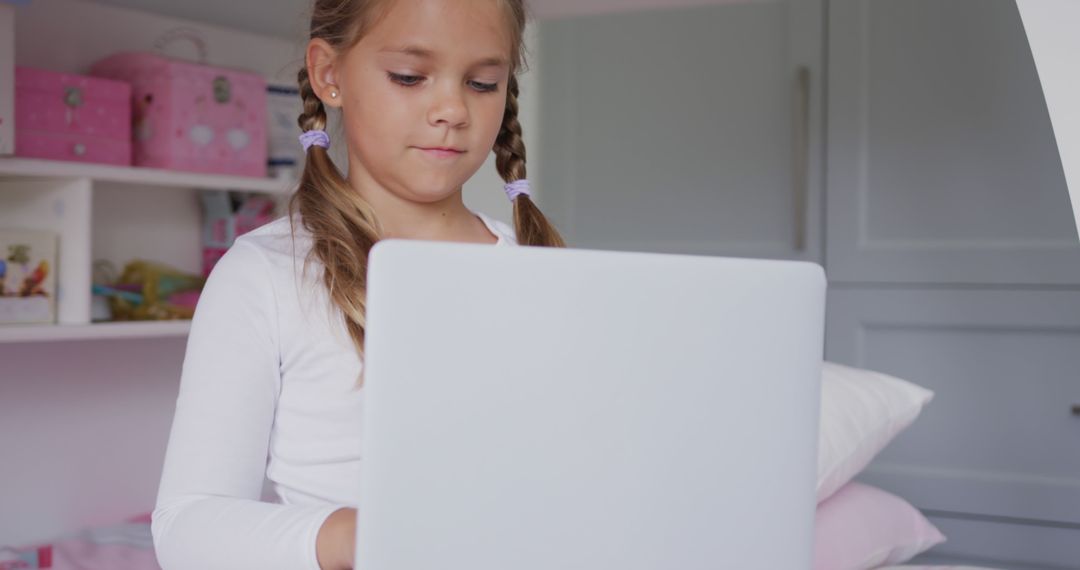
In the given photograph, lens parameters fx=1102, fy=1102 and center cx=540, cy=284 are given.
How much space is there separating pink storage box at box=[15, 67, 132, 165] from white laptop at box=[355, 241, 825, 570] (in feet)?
4.20

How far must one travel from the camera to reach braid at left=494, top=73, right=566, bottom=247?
1.07 metres

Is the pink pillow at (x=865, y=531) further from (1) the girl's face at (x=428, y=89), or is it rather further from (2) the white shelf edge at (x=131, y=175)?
(2) the white shelf edge at (x=131, y=175)

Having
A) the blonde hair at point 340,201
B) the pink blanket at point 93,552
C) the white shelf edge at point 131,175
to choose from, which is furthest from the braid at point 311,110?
the pink blanket at point 93,552

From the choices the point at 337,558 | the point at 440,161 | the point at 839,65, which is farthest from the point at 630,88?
the point at 337,558

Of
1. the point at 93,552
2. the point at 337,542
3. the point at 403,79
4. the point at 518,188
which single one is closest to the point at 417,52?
the point at 403,79

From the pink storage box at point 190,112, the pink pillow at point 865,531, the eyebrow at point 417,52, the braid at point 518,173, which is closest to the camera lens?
the eyebrow at point 417,52

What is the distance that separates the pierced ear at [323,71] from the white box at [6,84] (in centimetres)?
65

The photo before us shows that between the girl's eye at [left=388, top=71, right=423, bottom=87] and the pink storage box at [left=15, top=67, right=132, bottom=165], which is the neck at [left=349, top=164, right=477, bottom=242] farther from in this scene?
the pink storage box at [left=15, top=67, right=132, bottom=165]

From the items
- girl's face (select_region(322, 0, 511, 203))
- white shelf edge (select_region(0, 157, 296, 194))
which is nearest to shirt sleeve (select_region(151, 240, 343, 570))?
girl's face (select_region(322, 0, 511, 203))

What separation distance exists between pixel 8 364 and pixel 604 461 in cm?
144

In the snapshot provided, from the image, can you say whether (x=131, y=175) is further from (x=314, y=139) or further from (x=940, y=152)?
(x=940, y=152)

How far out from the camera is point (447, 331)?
1.54 feet

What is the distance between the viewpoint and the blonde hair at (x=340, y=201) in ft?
2.74

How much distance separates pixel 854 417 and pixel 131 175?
1061 millimetres
